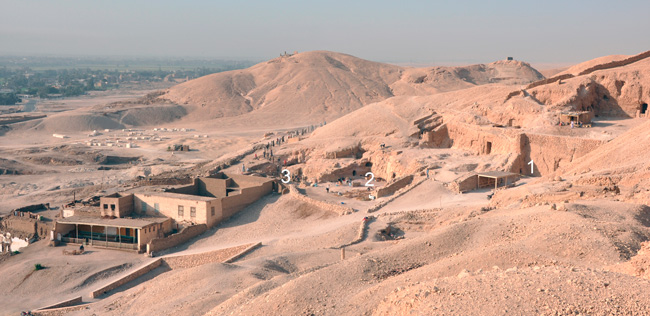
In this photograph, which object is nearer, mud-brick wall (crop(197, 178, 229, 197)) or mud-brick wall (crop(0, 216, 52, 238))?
mud-brick wall (crop(0, 216, 52, 238))

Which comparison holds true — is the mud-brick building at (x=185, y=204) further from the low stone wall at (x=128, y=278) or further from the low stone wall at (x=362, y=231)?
the low stone wall at (x=362, y=231)

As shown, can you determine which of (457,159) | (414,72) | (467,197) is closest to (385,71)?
(414,72)

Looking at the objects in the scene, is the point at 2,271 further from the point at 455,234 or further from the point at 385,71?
the point at 385,71

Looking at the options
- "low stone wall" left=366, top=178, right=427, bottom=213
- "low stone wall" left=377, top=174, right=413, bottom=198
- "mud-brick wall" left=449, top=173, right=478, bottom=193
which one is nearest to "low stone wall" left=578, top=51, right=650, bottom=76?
"mud-brick wall" left=449, top=173, right=478, bottom=193

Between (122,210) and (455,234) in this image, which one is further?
(122,210)

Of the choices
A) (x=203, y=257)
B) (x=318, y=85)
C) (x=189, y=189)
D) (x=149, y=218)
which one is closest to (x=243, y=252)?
(x=203, y=257)

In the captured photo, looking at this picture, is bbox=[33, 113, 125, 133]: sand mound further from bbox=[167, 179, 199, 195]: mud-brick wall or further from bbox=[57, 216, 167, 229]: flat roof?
bbox=[57, 216, 167, 229]: flat roof

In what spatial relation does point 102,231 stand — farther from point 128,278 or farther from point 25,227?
point 128,278
